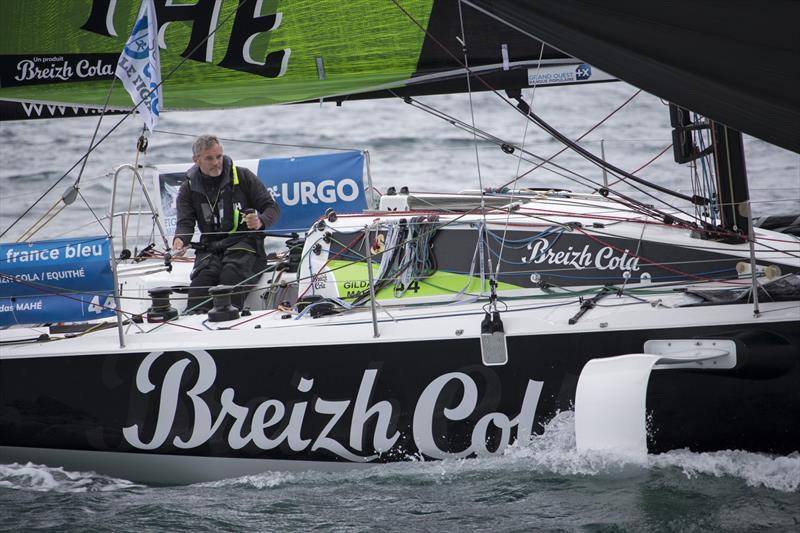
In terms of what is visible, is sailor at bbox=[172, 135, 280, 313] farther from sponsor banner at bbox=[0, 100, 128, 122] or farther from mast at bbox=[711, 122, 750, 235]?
mast at bbox=[711, 122, 750, 235]

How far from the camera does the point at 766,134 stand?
318cm

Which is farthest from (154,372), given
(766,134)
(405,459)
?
(766,134)

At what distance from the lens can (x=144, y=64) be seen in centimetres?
527

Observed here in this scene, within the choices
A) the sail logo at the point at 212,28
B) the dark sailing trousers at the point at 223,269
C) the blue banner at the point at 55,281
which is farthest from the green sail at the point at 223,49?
the blue banner at the point at 55,281

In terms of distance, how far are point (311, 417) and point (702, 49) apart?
7.50ft

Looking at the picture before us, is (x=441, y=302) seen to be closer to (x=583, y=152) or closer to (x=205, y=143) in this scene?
(x=583, y=152)

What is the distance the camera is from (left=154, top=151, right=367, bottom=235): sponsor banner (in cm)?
643

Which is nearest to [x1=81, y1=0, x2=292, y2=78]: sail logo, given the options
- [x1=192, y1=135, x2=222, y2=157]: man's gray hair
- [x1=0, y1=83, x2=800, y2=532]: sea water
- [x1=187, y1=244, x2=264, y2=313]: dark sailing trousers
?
[x1=192, y1=135, x2=222, y2=157]: man's gray hair

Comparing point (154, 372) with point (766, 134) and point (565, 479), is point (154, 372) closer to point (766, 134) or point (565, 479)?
point (565, 479)

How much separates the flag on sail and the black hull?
4.59 ft

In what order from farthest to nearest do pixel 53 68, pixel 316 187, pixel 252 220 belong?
1. pixel 316 187
2. pixel 53 68
3. pixel 252 220

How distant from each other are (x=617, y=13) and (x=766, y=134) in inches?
23.6

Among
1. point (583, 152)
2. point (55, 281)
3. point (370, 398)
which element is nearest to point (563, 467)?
point (370, 398)

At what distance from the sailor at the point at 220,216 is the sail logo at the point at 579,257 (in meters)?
1.50
